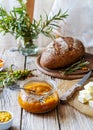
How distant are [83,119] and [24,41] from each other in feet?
1.84

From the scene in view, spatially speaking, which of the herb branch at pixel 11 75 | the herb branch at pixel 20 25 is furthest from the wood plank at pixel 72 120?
the herb branch at pixel 20 25

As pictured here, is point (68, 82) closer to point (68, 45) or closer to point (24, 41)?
point (68, 45)

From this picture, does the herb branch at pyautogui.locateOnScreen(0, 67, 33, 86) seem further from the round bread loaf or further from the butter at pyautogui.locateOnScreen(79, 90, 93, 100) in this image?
the butter at pyautogui.locateOnScreen(79, 90, 93, 100)

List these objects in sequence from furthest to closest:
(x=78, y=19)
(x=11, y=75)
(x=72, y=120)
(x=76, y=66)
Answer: (x=78, y=19) → (x=76, y=66) → (x=11, y=75) → (x=72, y=120)

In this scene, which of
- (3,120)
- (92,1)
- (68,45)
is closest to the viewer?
(3,120)

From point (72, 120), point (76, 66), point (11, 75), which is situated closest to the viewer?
point (72, 120)

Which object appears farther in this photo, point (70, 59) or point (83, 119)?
point (70, 59)

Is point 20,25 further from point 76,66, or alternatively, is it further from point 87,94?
point 87,94

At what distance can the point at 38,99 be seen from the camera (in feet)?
2.74

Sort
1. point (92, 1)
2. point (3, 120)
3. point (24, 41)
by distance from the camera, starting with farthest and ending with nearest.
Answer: point (92, 1) < point (24, 41) < point (3, 120)

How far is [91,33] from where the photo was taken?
61.6 inches

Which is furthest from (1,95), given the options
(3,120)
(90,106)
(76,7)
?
(76,7)

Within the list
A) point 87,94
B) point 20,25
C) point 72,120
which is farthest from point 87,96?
point 20,25

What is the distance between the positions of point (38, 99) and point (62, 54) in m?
0.35
